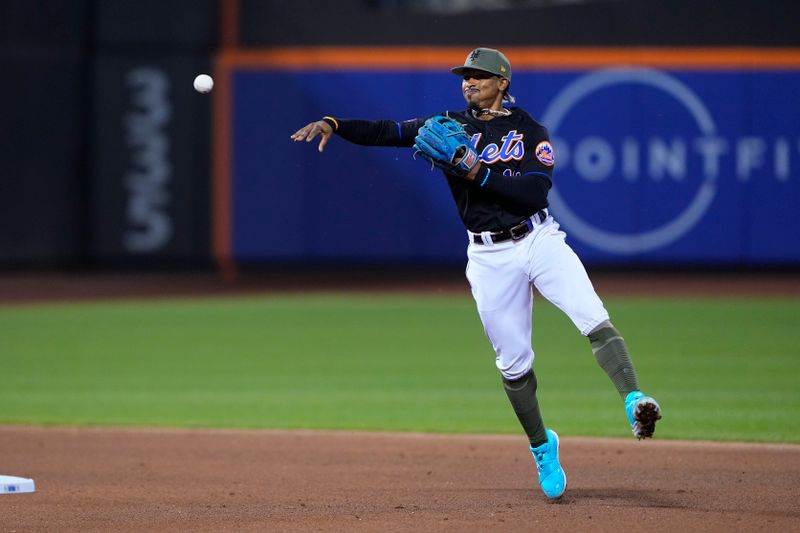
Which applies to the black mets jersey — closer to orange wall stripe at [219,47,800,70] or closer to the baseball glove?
the baseball glove

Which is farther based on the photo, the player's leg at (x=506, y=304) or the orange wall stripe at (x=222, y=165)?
the orange wall stripe at (x=222, y=165)

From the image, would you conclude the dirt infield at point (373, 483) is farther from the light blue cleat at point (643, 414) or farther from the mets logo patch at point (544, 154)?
the mets logo patch at point (544, 154)

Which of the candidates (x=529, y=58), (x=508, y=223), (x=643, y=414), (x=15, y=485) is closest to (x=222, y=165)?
(x=529, y=58)

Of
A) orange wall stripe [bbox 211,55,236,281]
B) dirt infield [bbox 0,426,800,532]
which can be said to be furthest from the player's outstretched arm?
orange wall stripe [bbox 211,55,236,281]

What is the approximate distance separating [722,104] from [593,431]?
35.0ft

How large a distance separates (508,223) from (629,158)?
12765 millimetres

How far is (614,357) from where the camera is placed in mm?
5387

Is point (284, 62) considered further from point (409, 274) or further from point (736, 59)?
point (736, 59)

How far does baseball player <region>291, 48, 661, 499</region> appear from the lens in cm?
545

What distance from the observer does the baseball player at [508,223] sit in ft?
17.9

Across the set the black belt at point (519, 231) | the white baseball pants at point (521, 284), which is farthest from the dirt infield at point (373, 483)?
the black belt at point (519, 231)

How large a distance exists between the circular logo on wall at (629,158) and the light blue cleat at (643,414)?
42.0 feet

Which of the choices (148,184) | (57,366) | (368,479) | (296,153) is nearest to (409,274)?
(296,153)

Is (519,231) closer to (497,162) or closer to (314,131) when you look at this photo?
(497,162)
